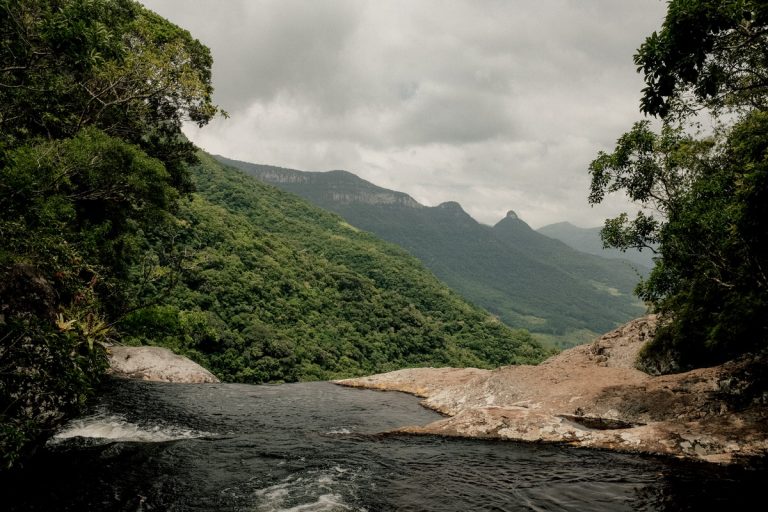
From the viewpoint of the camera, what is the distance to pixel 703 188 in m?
14.9

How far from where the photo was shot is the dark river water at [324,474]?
8359mm

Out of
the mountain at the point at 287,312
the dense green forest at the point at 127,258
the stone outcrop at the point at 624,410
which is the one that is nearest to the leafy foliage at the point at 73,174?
the dense green forest at the point at 127,258

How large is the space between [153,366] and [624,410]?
2230 centimetres

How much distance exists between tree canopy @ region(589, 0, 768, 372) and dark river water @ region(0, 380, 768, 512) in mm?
6639

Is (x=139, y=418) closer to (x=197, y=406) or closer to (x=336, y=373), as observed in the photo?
(x=197, y=406)

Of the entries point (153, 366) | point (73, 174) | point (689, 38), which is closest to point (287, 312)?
point (153, 366)

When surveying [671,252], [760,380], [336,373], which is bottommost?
[336,373]

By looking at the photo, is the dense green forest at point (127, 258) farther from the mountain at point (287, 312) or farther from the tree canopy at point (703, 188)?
the tree canopy at point (703, 188)

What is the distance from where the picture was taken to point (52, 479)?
29.9 ft

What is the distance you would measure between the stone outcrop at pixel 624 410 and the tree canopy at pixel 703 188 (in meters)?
2.97

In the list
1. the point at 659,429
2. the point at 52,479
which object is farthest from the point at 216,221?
A: the point at 659,429

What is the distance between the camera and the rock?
21359 millimetres

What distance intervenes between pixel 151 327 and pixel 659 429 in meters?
26.7

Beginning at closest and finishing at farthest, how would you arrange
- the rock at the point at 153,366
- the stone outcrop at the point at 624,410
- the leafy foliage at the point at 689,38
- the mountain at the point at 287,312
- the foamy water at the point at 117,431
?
the leafy foliage at the point at 689,38, the stone outcrop at the point at 624,410, the foamy water at the point at 117,431, the rock at the point at 153,366, the mountain at the point at 287,312
